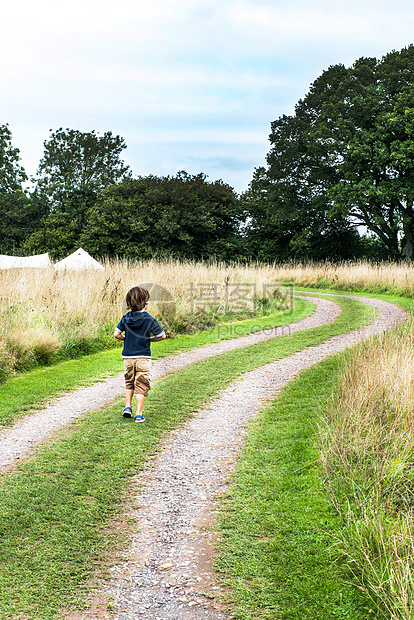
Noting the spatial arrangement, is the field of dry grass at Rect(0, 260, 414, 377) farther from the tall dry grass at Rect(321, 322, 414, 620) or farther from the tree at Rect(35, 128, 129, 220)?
the tree at Rect(35, 128, 129, 220)

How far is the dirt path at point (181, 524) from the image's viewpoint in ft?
9.29

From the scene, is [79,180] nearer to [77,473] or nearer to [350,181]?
[350,181]

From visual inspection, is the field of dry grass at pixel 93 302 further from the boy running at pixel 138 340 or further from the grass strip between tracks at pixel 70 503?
the grass strip between tracks at pixel 70 503

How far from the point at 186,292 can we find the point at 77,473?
10.8 meters

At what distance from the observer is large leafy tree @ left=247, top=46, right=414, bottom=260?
31.2 metres

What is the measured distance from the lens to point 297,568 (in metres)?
3.17

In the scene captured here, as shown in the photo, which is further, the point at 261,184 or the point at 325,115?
the point at 261,184

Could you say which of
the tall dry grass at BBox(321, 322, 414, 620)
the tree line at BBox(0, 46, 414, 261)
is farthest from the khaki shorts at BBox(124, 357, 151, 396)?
the tree line at BBox(0, 46, 414, 261)

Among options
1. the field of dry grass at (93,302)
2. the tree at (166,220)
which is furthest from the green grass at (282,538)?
the tree at (166,220)

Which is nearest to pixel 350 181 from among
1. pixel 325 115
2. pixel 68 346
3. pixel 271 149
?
pixel 325 115

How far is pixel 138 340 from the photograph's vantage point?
6074 millimetres

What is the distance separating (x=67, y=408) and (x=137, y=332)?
1491 millimetres

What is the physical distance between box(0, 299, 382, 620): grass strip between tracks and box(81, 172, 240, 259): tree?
3071 centimetres

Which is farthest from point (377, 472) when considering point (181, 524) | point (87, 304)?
point (87, 304)
